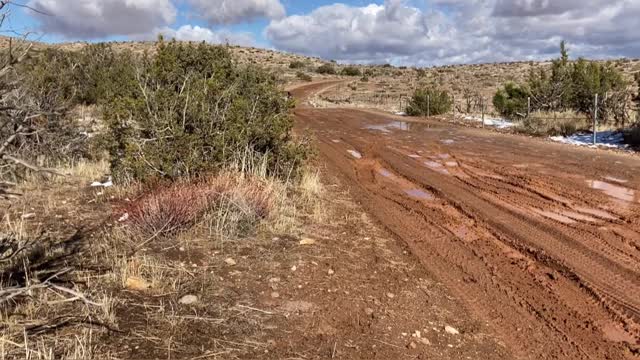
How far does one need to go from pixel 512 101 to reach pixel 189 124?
2137 cm

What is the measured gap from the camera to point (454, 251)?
733 cm

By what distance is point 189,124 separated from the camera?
9305 mm

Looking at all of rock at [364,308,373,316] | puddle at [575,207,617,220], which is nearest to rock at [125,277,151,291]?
rock at [364,308,373,316]

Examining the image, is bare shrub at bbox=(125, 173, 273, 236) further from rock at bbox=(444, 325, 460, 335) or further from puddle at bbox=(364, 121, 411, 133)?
puddle at bbox=(364, 121, 411, 133)

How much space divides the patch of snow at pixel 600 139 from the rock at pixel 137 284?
15476 mm

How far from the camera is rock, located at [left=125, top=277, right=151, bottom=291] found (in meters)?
5.66

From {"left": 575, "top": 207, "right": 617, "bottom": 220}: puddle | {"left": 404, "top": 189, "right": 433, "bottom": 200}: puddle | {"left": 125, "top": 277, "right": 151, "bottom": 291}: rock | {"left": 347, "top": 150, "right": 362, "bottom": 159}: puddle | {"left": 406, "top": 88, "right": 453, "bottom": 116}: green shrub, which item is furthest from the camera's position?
{"left": 406, "top": 88, "right": 453, "bottom": 116}: green shrub

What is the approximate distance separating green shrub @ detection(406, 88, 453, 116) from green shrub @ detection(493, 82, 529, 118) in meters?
2.93

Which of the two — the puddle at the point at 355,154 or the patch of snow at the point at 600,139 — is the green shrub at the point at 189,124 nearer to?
the puddle at the point at 355,154

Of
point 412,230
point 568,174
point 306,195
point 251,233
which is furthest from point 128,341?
point 568,174

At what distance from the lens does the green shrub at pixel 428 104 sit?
3095 cm

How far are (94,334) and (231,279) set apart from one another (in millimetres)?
1748

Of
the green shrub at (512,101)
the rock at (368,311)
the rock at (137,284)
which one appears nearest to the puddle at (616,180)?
the rock at (368,311)

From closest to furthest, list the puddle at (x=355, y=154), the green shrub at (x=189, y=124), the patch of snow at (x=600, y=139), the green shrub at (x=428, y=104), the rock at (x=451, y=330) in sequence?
the rock at (x=451, y=330), the green shrub at (x=189, y=124), the puddle at (x=355, y=154), the patch of snow at (x=600, y=139), the green shrub at (x=428, y=104)
